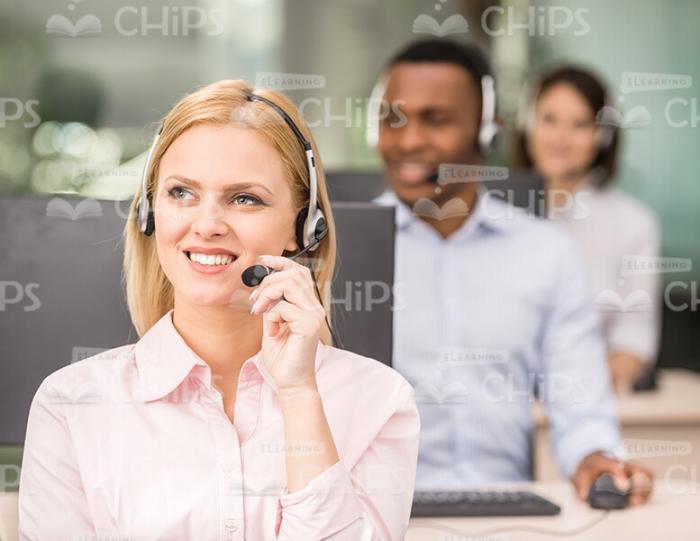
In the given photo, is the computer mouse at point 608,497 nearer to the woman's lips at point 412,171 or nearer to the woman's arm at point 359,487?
the woman's arm at point 359,487

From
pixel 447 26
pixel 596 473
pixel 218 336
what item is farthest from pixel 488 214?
pixel 218 336

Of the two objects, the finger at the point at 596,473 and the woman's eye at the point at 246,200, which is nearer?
the woman's eye at the point at 246,200

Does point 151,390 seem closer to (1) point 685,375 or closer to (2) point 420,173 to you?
(2) point 420,173

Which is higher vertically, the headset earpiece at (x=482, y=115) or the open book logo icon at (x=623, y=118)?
the open book logo icon at (x=623, y=118)

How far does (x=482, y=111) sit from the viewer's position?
6.19 feet

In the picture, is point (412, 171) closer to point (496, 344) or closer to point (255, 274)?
point (496, 344)

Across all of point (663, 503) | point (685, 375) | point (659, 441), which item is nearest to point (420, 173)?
point (663, 503)

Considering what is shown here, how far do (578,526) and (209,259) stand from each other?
681 millimetres

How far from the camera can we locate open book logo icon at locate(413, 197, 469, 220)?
183 centimetres

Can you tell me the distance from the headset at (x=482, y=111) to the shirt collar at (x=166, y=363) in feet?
2.07

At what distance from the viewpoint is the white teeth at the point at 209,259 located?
124 cm

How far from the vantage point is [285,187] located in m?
1.26

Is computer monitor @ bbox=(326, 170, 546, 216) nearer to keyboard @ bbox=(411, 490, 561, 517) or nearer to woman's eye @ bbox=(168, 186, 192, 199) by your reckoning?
woman's eye @ bbox=(168, 186, 192, 199)

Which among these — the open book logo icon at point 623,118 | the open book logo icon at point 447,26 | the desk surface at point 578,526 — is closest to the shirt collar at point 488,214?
the open book logo icon at point 447,26
